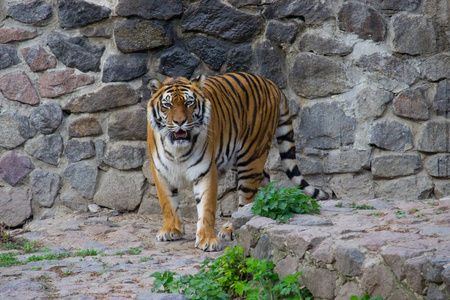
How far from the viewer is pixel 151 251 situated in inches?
181

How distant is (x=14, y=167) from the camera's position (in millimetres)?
5965

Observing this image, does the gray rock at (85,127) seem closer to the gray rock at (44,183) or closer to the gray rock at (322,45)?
the gray rock at (44,183)

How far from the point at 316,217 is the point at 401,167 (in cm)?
226

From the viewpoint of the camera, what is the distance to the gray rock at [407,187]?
532 cm

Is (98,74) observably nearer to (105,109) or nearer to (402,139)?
(105,109)

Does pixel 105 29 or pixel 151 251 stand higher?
pixel 105 29

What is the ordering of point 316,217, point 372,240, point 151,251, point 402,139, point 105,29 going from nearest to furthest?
point 372,240
point 316,217
point 151,251
point 402,139
point 105,29

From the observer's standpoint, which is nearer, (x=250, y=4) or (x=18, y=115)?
(x=250, y=4)

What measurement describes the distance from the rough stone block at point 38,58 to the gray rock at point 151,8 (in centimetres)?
95

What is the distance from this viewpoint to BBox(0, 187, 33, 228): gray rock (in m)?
5.93

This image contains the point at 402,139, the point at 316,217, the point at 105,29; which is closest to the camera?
the point at 316,217

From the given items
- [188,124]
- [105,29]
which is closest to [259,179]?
[188,124]

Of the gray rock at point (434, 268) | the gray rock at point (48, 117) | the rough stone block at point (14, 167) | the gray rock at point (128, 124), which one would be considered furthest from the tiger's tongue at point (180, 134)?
the gray rock at point (434, 268)

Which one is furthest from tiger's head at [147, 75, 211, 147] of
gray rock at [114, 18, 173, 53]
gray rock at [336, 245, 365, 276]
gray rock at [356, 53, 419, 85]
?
gray rock at [336, 245, 365, 276]
